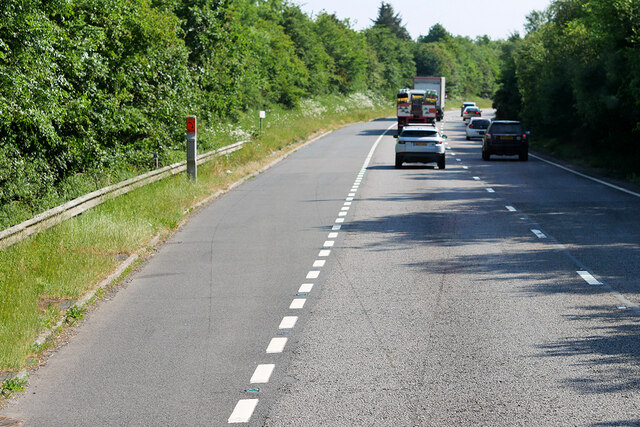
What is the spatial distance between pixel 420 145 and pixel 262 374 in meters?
27.0

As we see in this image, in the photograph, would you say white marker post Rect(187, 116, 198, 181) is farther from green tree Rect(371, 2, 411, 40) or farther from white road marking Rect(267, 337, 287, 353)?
green tree Rect(371, 2, 411, 40)

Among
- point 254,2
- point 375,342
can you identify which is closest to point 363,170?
point 375,342

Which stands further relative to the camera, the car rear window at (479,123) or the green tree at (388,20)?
the green tree at (388,20)

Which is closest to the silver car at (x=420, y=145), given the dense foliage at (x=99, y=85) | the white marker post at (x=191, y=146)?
the dense foliage at (x=99, y=85)

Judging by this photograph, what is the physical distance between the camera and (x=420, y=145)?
3391cm

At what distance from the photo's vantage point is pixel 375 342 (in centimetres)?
854

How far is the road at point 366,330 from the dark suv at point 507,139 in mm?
19623

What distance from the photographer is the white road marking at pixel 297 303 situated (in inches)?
400

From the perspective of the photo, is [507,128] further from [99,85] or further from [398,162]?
[99,85]

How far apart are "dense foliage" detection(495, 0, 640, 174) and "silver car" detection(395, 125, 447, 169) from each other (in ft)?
19.4

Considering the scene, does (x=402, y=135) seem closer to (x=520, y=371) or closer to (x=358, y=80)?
(x=520, y=371)

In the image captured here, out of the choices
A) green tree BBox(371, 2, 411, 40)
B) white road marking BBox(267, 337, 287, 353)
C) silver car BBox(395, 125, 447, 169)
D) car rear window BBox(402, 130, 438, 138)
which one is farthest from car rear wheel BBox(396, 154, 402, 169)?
green tree BBox(371, 2, 411, 40)

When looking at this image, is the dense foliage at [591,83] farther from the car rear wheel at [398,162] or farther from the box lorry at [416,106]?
the car rear wheel at [398,162]

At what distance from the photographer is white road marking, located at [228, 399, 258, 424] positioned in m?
6.30
